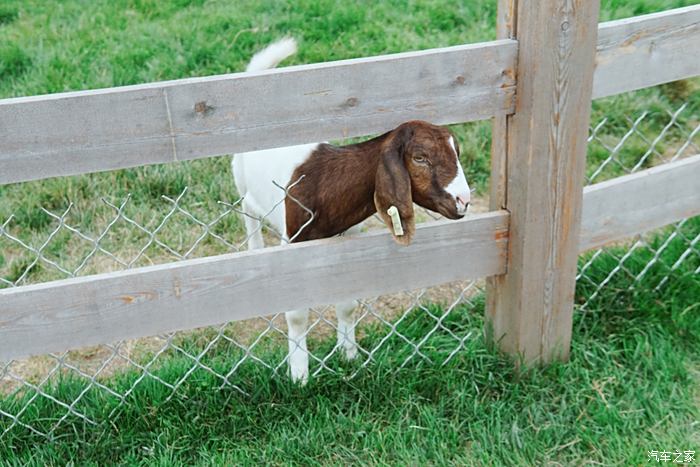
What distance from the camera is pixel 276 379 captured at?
2959mm

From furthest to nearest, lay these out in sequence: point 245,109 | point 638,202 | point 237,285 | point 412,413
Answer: point 638,202, point 412,413, point 237,285, point 245,109

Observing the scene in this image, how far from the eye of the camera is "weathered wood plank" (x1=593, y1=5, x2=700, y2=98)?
271cm

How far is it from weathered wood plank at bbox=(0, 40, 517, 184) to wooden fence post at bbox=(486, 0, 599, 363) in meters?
0.09

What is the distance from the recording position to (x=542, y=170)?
2633mm

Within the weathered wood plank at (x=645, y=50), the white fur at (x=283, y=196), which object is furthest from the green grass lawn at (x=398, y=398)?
the weathered wood plank at (x=645, y=50)

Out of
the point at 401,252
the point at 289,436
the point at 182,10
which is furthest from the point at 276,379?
the point at 182,10

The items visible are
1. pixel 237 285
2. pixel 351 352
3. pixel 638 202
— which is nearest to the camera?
pixel 237 285

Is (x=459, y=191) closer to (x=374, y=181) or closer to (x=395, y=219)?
(x=395, y=219)

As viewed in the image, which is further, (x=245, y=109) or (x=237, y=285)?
(x=237, y=285)

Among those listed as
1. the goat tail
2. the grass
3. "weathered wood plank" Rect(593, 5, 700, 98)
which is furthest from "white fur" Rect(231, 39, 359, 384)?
"weathered wood plank" Rect(593, 5, 700, 98)

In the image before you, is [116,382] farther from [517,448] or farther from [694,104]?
[694,104]

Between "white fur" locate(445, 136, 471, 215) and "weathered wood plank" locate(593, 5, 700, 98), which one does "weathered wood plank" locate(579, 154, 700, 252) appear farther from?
"white fur" locate(445, 136, 471, 215)

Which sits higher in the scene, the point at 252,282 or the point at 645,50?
the point at 645,50

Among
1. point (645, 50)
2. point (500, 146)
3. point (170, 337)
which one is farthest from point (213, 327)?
point (645, 50)
